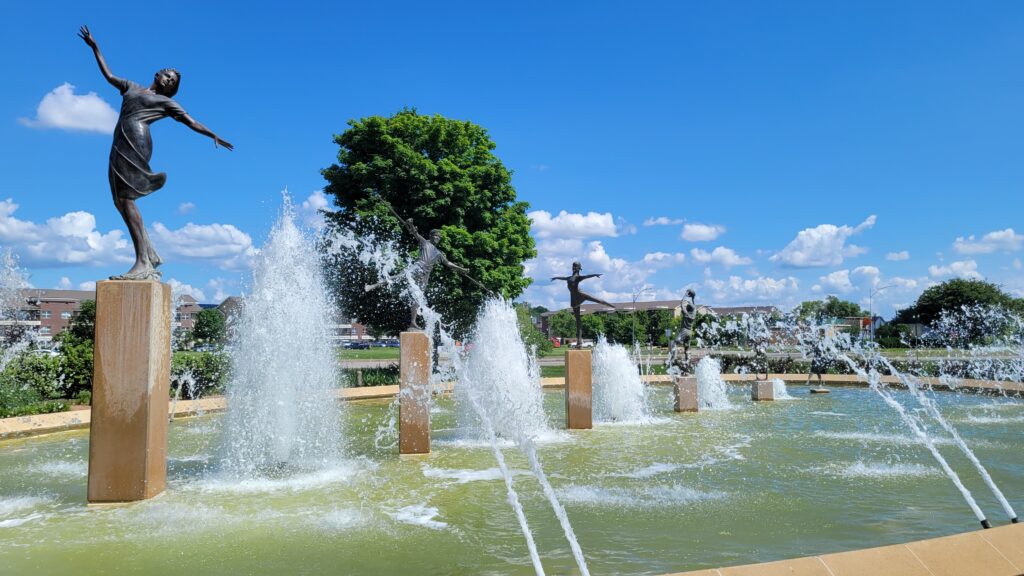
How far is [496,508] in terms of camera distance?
7.08m

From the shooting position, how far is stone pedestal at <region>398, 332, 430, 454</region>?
10328 mm

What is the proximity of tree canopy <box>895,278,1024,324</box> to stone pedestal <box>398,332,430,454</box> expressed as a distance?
78.8 metres

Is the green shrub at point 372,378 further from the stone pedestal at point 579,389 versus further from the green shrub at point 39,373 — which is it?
the stone pedestal at point 579,389

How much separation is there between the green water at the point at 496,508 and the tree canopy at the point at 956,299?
75.7m

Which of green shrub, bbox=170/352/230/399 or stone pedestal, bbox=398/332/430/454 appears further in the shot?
green shrub, bbox=170/352/230/399

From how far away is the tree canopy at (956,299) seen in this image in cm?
7512

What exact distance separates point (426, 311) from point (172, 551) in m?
4.05

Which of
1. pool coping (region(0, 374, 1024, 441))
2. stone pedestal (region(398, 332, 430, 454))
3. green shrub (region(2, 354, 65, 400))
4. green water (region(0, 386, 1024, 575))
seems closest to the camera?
green water (region(0, 386, 1024, 575))

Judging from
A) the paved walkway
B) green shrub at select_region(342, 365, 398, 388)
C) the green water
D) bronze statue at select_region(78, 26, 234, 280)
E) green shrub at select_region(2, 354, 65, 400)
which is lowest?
the green water

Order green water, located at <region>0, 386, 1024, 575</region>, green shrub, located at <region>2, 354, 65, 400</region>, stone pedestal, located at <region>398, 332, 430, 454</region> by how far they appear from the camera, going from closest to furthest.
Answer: green water, located at <region>0, 386, 1024, 575</region>, stone pedestal, located at <region>398, 332, 430, 454</region>, green shrub, located at <region>2, 354, 65, 400</region>

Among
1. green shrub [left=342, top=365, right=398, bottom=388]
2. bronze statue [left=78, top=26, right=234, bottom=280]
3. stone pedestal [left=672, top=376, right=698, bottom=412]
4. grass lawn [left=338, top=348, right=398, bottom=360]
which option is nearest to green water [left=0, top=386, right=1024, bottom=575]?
bronze statue [left=78, top=26, right=234, bottom=280]

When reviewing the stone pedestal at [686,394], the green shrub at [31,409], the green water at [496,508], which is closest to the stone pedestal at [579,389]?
the green water at [496,508]

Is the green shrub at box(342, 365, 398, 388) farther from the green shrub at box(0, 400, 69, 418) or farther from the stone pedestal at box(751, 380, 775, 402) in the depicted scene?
the stone pedestal at box(751, 380, 775, 402)

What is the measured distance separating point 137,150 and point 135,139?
122mm
